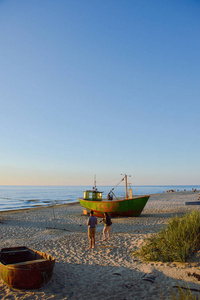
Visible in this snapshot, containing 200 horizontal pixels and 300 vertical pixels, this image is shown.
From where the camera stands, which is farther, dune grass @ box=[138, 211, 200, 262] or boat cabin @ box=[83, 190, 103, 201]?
boat cabin @ box=[83, 190, 103, 201]

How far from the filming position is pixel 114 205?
20.4 m

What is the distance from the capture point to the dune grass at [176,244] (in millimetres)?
8219

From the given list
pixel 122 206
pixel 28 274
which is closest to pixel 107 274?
pixel 28 274

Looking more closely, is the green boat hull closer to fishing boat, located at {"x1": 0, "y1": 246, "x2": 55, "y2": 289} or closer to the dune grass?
the dune grass

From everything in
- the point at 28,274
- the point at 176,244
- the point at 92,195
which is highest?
the point at 92,195


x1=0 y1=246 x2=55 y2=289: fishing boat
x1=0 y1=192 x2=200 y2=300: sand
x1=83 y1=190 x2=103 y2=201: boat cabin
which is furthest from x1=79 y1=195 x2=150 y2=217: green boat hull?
x1=0 y1=246 x2=55 y2=289: fishing boat

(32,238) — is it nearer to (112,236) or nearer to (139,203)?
(112,236)

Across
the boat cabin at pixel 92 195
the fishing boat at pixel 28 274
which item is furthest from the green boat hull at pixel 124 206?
the fishing boat at pixel 28 274

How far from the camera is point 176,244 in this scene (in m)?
8.54

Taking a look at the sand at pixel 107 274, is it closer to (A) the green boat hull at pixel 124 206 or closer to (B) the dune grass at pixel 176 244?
(B) the dune grass at pixel 176 244

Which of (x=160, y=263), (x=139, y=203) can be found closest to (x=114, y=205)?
(x=139, y=203)

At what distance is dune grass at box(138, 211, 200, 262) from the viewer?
822 centimetres

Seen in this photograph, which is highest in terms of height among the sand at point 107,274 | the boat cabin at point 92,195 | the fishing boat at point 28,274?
the boat cabin at point 92,195

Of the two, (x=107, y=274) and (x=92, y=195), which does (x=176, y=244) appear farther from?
(x=92, y=195)
